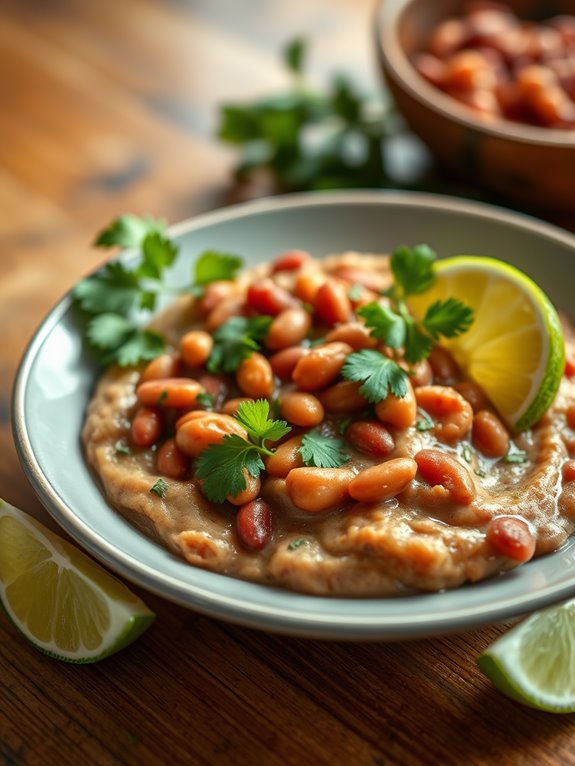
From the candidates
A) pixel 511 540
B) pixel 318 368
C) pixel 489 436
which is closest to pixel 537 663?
pixel 511 540

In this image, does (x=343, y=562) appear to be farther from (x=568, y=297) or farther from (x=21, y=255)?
(x=21, y=255)

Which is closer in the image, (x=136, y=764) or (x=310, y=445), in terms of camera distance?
(x=136, y=764)

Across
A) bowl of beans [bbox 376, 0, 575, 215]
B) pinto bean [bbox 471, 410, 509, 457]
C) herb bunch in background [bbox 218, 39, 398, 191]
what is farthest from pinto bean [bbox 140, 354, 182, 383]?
bowl of beans [bbox 376, 0, 575, 215]

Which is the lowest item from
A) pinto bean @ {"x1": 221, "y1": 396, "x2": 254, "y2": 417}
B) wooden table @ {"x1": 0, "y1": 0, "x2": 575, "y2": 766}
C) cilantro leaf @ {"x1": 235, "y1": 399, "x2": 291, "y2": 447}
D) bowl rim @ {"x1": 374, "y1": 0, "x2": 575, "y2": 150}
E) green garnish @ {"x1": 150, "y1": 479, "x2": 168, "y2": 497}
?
wooden table @ {"x1": 0, "y1": 0, "x2": 575, "y2": 766}

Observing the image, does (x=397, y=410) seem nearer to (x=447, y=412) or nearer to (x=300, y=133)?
(x=447, y=412)

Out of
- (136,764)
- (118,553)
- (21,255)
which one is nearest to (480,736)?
(136,764)

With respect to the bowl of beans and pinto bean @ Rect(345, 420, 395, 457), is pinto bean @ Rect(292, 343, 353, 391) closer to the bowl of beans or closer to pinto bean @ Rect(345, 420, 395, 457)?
pinto bean @ Rect(345, 420, 395, 457)
